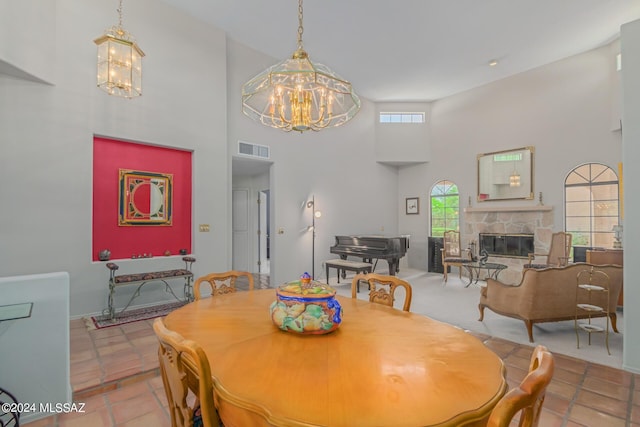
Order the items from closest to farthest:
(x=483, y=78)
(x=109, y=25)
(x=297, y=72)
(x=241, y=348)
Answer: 1. (x=241, y=348)
2. (x=297, y=72)
3. (x=109, y=25)
4. (x=483, y=78)

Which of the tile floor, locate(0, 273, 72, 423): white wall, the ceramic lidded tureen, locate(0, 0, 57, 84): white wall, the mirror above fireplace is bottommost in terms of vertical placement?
the tile floor

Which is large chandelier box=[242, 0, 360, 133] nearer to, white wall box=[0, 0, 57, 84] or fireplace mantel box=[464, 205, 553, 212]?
white wall box=[0, 0, 57, 84]

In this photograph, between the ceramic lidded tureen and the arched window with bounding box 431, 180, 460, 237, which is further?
the arched window with bounding box 431, 180, 460, 237

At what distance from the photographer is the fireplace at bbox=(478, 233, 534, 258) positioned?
6.38m

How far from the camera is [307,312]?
1.45 meters

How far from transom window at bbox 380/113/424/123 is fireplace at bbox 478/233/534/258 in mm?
3302

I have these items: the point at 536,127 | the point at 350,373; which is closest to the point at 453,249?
the point at 536,127

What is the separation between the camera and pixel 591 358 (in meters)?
2.87

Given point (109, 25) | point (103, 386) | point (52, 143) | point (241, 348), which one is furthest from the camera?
point (109, 25)

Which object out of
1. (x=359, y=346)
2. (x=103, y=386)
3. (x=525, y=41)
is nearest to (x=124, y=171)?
(x=103, y=386)

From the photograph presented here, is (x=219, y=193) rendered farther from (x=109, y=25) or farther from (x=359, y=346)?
(x=359, y=346)

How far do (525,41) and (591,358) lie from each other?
16.6 feet

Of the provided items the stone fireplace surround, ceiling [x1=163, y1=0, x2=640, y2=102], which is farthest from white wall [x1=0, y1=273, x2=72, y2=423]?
the stone fireplace surround

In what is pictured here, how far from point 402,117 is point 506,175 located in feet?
9.43
